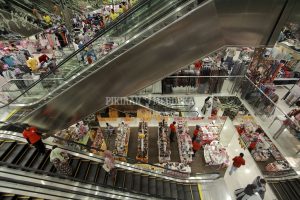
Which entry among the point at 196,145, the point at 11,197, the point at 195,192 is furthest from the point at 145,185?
the point at 11,197

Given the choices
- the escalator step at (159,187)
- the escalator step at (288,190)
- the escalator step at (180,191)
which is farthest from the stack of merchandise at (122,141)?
the escalator step at (288,190)

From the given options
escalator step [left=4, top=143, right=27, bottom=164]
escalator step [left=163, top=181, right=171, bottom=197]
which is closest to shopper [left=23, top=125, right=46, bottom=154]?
escalator step [left=4, top=143, right=27, bottom=164]

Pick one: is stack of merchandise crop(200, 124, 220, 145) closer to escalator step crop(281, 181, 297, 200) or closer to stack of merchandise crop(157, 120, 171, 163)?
stack of merchandise crop(157, 120, 171, 163)

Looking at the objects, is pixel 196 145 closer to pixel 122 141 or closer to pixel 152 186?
pixel 152 186

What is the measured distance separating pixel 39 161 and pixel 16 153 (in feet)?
2.17

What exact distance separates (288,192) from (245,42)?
21.9 feet

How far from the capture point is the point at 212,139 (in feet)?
30.7

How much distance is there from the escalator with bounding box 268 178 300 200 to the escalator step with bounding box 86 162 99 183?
271 inches

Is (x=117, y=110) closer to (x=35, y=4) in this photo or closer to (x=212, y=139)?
(x=212, y=139)

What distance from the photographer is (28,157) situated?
5320 mm

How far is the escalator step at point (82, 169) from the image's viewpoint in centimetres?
572

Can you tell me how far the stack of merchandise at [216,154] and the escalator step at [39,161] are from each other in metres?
6.90

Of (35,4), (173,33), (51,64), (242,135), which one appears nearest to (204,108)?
(242,135)

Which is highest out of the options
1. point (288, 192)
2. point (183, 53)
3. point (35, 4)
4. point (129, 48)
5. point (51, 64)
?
point (35, 4)
